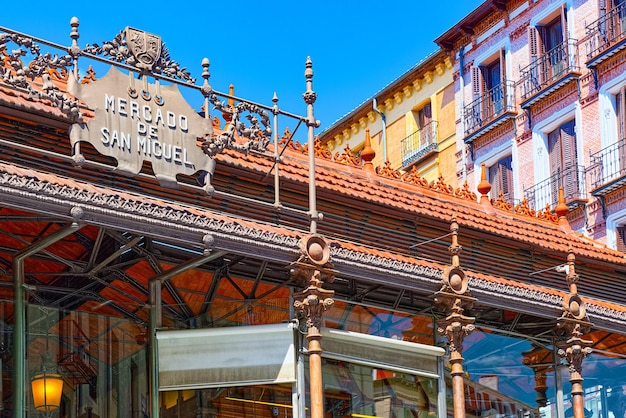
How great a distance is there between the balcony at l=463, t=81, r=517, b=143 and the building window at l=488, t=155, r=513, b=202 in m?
1.02

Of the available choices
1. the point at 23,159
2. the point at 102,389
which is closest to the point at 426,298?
the point at 102,389

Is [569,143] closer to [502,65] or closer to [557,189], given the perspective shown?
[557,189]

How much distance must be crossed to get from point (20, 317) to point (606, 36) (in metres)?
23.2

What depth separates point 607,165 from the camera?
129ft

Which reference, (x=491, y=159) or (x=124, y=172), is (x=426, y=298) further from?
(x=491, y=159)

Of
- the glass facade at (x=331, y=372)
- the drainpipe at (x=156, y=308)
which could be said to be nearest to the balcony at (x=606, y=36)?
the glass facade at (x=331, y=372)

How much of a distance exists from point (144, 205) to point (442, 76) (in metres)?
27.5

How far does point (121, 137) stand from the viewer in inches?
828

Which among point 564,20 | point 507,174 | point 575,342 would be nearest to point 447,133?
point 507,174

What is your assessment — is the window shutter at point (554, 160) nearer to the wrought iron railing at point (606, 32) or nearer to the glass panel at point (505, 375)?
the wrought iron railing at point (606, 32)

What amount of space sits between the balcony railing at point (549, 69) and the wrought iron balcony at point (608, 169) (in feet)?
8.20

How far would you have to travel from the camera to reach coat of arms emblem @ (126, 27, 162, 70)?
21672mm

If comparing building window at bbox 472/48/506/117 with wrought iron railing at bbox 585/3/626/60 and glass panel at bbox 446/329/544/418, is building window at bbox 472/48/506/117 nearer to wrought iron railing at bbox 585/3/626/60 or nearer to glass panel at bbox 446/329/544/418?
wrought iron railing at bbox 585/3/626/60

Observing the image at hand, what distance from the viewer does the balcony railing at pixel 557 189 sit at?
4012 cm
